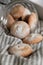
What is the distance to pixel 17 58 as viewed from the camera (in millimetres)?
531

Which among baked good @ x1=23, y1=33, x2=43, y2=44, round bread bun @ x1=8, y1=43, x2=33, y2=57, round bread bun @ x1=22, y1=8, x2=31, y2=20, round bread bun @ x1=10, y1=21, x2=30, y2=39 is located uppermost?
round bread bun @ x1=22, y1=8, x2=31, y2=20

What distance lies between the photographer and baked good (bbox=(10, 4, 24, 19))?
0.83 m

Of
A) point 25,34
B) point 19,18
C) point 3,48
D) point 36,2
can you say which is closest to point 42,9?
point 36,2

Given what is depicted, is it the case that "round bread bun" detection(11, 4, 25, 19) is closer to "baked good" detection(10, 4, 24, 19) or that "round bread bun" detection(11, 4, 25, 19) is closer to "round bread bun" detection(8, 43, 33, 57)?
"baked good" detection(10, 4, 24, 19)

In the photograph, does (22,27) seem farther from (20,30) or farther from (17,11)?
(17,11)

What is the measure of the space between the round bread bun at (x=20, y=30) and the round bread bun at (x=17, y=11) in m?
0.09

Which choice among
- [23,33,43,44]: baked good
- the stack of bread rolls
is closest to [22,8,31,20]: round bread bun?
the stack of bread rolls

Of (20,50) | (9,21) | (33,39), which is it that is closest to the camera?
(20,50)

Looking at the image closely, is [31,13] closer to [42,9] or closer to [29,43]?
[42,9]

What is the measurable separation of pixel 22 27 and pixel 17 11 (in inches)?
5.2

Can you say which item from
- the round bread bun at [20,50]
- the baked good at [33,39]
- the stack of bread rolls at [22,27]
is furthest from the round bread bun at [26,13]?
the round bread bun at [20,50]

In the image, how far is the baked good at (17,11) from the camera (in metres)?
0.83

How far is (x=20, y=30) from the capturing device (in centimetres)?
73

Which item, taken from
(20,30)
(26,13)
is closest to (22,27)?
(20,30)
